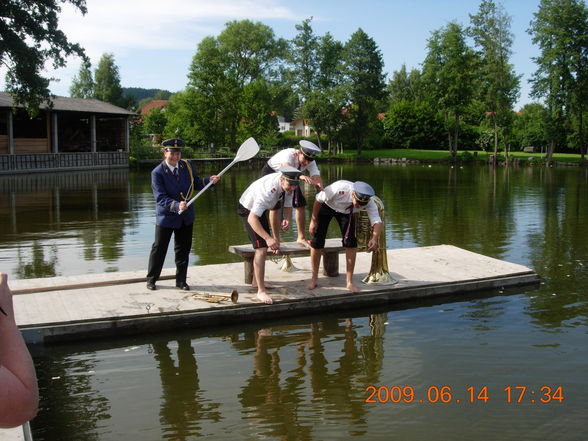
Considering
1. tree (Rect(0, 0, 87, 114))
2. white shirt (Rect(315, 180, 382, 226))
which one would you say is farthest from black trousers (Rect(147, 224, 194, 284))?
tree (Rect(0, 0, 87, 114))

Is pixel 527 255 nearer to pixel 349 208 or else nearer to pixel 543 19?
pixel 349 208

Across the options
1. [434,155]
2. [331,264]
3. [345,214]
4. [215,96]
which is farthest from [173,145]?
[434,155]

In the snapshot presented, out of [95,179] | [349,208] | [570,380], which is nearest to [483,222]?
[349,208]

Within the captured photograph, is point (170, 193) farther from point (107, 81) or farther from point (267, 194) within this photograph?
point (107, 81)

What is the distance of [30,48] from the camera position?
28.7 meters

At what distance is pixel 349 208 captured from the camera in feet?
28.6

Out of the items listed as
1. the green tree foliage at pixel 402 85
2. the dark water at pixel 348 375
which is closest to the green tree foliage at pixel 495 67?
the green tree foliage at pixel 402 85

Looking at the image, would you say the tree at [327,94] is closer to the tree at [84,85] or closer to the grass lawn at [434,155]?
the grass lawn at [434,155]

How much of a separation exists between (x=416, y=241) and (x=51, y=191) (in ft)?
63.3

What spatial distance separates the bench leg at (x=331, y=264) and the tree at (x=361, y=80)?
6267cm

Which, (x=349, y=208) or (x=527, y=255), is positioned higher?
(x=349, y=208)

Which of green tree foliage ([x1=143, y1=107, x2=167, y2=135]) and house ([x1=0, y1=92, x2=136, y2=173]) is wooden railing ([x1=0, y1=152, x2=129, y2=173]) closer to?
house ([x1=0, y1=92, x2=136, y2=173])
